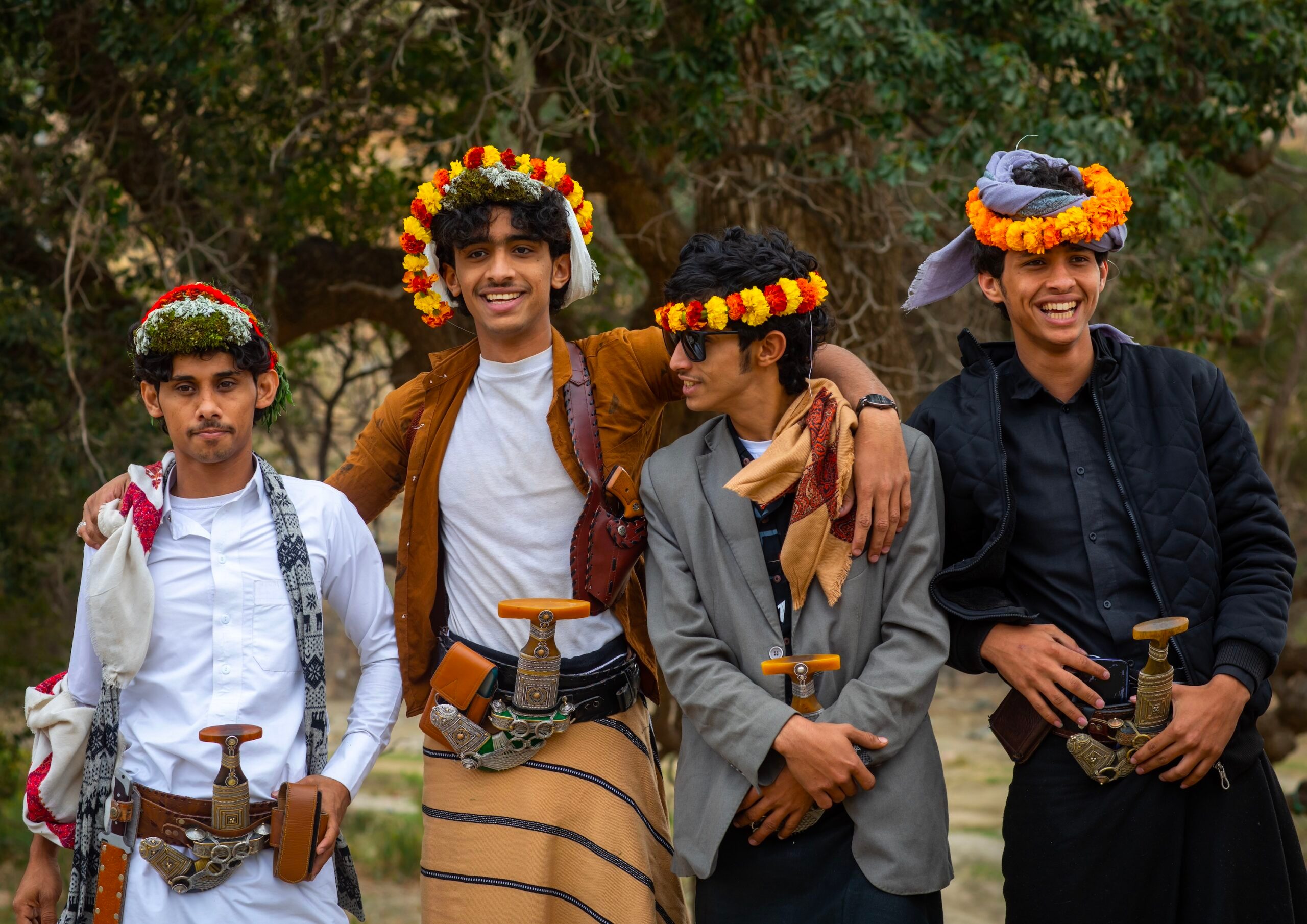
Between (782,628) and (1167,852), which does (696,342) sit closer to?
(782,628)

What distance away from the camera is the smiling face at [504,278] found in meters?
2.78

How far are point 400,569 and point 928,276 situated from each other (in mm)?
1333

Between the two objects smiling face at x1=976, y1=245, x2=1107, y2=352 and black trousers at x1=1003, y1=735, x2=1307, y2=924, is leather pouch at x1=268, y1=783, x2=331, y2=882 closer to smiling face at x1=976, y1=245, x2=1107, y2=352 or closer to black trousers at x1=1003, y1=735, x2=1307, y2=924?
black trousers at x1=1003, y1=735, x2=1307, y2=924

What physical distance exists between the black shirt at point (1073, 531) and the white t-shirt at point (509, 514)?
2.95ft

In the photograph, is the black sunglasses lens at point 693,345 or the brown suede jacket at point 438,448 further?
the brown suede jacket at point 438,448

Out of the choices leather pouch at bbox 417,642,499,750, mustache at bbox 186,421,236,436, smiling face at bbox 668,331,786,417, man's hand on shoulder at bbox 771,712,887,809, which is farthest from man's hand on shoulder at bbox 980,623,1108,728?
mustache at bbox 186,421,236,436

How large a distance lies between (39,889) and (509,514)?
3.81 feet

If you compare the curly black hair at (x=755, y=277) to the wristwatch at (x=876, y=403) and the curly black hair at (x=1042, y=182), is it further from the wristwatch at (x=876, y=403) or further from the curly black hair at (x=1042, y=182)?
the curly black hair at (x=1042, y=182)

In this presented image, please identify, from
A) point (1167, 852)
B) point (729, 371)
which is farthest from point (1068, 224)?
point (1167, 852)

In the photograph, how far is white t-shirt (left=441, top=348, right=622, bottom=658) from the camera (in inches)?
108

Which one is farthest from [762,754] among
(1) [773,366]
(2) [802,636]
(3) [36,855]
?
(3) [36,855]

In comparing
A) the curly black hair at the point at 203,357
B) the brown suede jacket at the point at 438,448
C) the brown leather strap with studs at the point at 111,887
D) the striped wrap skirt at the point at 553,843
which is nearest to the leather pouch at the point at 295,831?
the brown leather strap with studs at the point at 111,887

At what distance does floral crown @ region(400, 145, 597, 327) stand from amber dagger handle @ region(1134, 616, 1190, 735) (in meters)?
1.43

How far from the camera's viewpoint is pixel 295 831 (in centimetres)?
236
